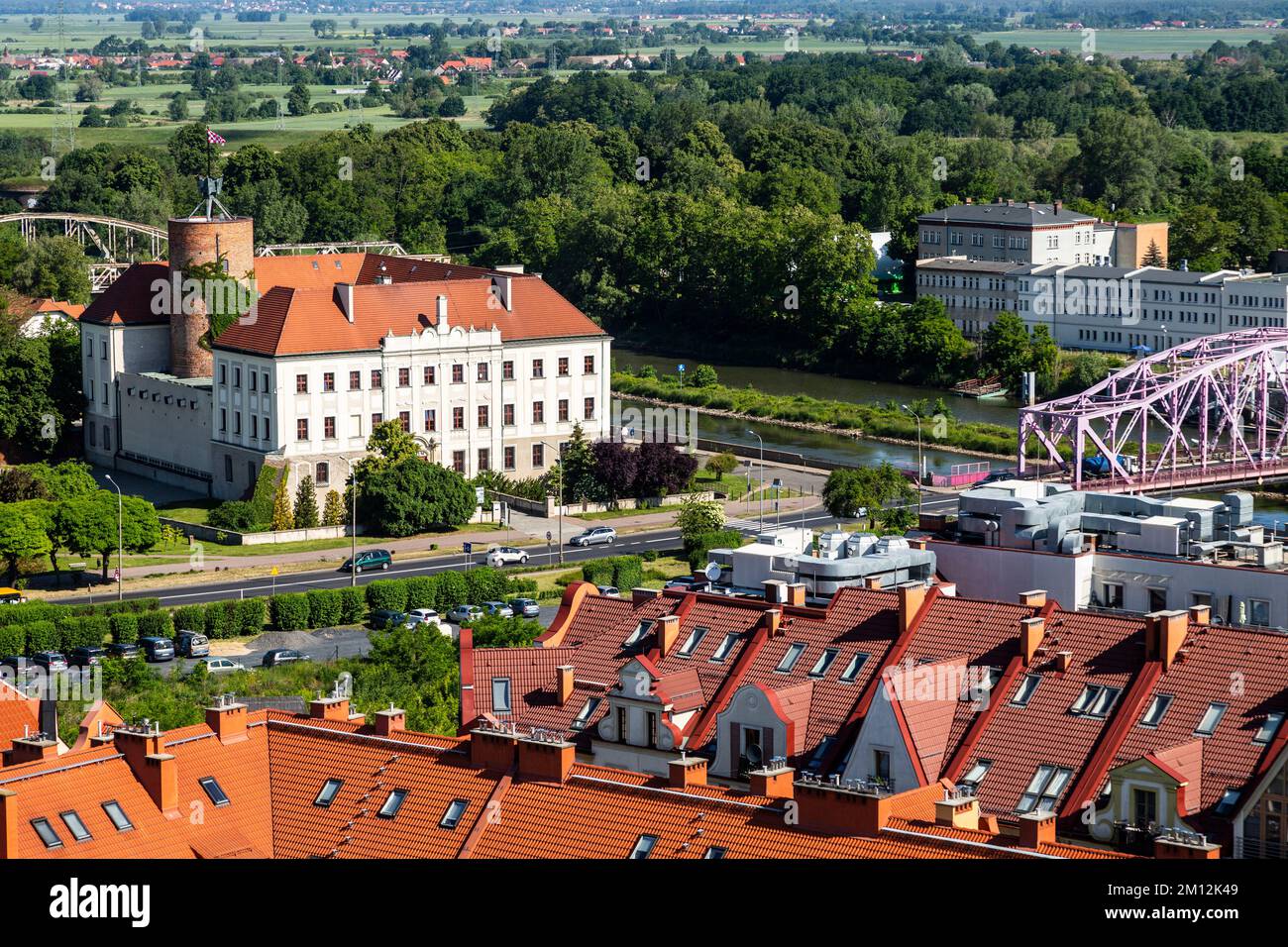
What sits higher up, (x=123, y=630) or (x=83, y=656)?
(x=123, y=630)

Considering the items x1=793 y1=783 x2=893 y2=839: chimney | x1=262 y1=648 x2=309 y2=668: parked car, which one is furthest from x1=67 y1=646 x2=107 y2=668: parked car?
x1=793 y1=783 x2=893 y2=839: chimney

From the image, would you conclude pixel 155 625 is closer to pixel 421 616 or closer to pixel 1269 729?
pixel 421 616

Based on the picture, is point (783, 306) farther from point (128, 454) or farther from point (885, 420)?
point (128, 454)

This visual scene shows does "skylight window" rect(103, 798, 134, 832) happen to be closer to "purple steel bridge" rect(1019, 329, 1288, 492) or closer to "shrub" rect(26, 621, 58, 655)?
"shrub" rect(26, 621, 58, 655)

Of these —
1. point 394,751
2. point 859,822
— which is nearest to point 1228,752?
point 859,822

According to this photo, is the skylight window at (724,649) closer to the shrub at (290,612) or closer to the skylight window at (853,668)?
the skylight window at (853,668)

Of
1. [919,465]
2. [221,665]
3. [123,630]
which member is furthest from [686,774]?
[919,465]
